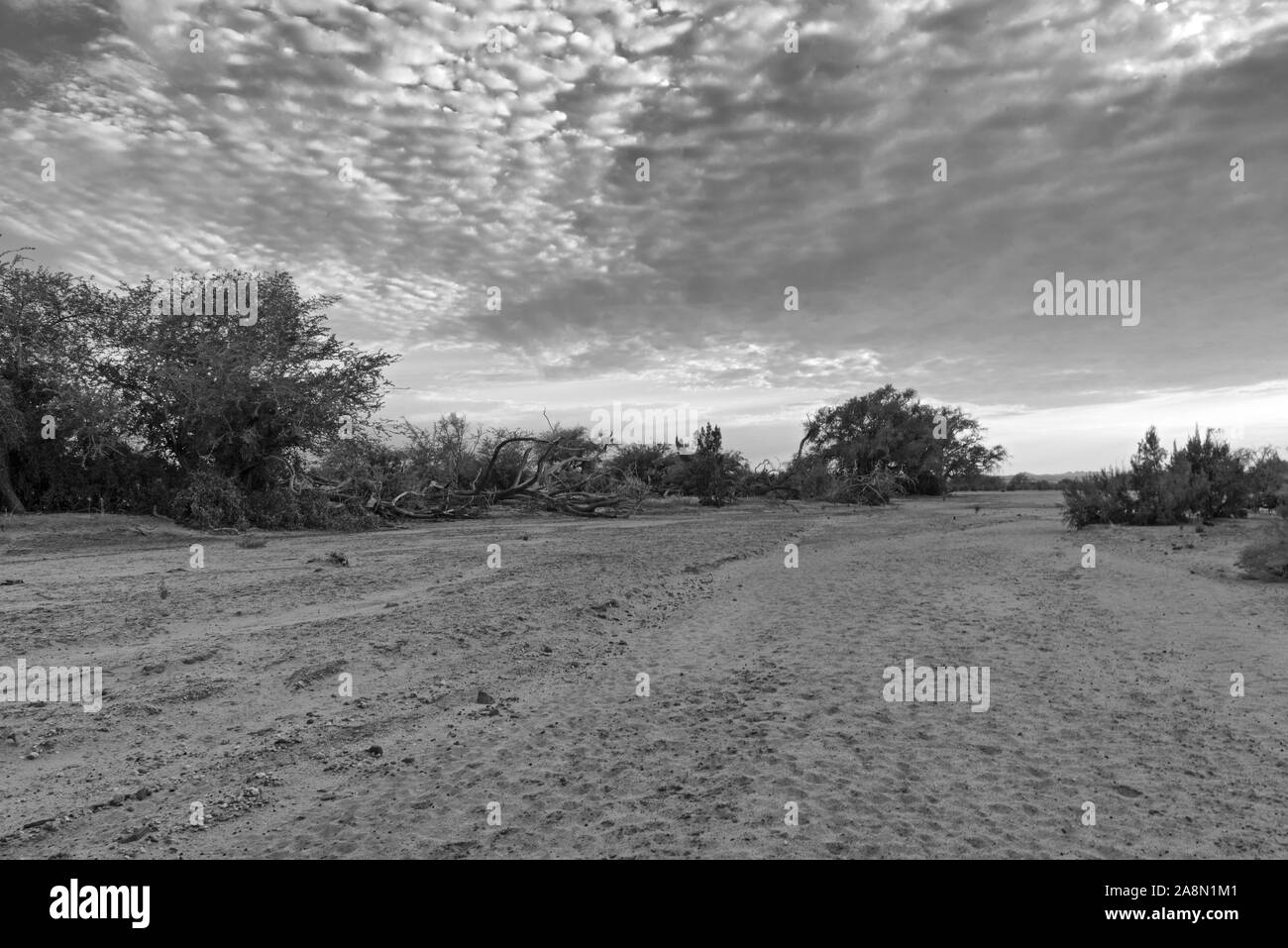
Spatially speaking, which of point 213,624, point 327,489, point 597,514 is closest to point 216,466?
point 327,489

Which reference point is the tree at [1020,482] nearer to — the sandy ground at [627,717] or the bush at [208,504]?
the sandy ground at [627,717]

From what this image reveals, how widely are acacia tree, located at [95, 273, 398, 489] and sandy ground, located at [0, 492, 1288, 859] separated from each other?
624cm

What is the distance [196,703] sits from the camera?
4.92 metres

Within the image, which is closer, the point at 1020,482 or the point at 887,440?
the point at 887,440

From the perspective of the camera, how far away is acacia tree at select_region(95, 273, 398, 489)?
15742 mm

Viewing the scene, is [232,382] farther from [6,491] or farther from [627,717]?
[627,717]

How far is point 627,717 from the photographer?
15.8 feet

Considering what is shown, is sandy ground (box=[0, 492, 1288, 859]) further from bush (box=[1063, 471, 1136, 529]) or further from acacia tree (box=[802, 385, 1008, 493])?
acacia tree (box=[802, 385, 1008, 493])

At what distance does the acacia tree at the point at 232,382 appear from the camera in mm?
15742

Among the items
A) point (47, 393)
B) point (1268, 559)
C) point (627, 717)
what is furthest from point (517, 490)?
point (627, 717)

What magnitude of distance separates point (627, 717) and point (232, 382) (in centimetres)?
1439

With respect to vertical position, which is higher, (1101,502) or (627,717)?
(1101,502)

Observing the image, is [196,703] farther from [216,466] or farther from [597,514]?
[597,514]
